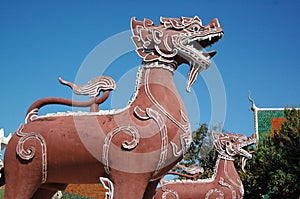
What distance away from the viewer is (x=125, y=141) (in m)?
4.61

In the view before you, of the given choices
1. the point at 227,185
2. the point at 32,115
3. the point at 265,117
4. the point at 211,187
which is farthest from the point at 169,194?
the point at 265,117

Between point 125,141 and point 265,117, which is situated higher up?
point 265,117

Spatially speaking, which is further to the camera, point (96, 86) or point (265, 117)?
point (265, 117)

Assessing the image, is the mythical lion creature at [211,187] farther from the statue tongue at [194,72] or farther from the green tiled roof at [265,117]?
the green tiled roof at [265,117]

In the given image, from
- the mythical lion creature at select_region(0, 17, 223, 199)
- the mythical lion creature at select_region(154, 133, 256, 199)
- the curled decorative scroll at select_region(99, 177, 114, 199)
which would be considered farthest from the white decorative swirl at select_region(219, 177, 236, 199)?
the curled decorative scroll at select_region(99, 177, 114, 199)

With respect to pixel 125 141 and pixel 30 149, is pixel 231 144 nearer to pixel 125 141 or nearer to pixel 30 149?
pixel 125 141

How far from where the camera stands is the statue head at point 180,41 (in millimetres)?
5035

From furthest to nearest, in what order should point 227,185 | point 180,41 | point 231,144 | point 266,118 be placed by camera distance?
point 266,118 < point 231,144 < point 227,185 < point 180,41

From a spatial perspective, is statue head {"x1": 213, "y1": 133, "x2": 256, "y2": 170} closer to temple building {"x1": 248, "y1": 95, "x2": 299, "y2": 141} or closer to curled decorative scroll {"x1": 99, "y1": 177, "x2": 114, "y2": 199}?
curled decorative scroll {"x1": 99, "y1": 177, "x2": 114, "y2": 199}

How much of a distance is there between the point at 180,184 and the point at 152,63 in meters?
3.93

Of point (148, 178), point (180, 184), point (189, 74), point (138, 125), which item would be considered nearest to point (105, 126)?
point (138, 125)

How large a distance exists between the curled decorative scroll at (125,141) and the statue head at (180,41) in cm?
95

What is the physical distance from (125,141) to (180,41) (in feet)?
4.65

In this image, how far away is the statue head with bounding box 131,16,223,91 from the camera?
5.04 m
